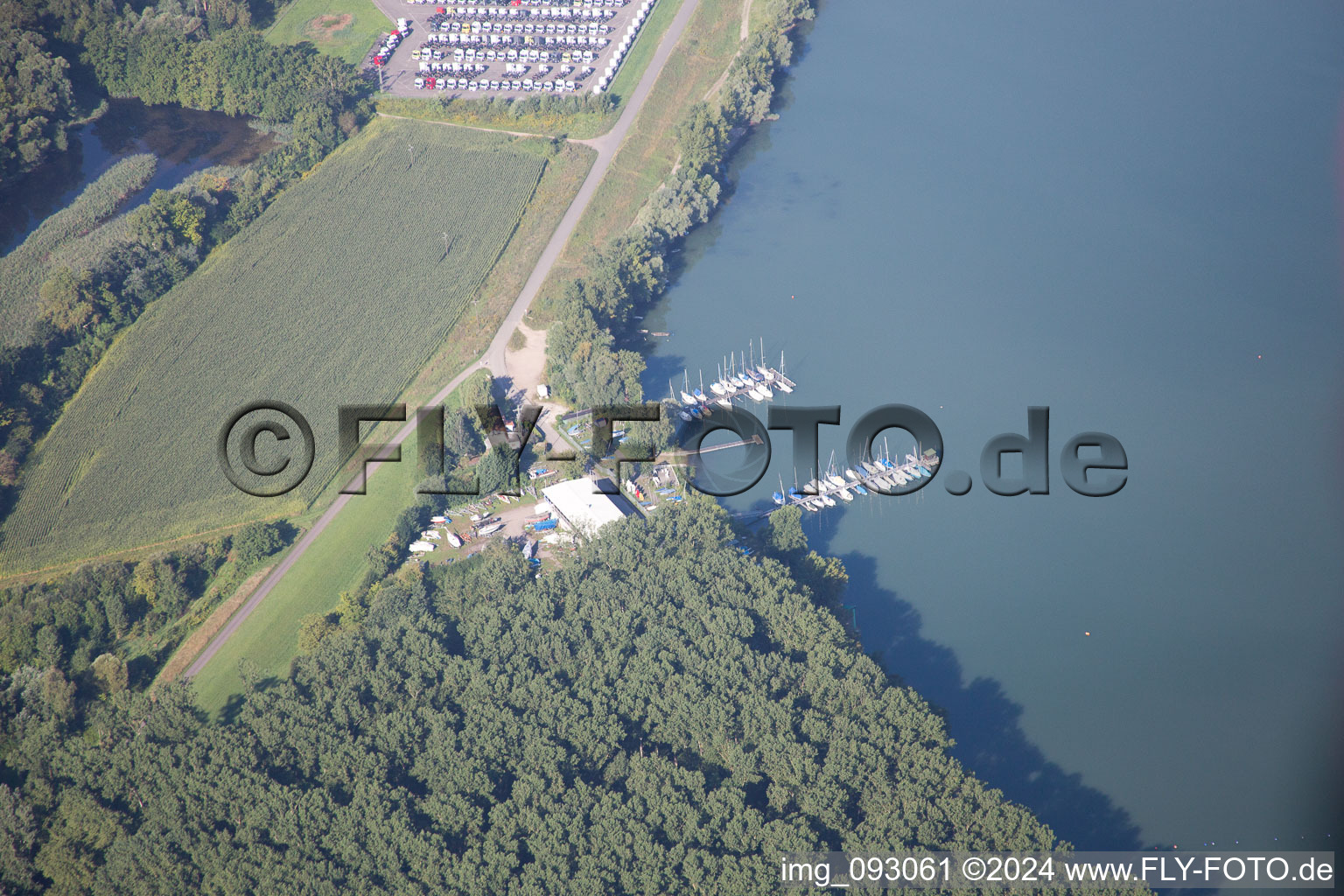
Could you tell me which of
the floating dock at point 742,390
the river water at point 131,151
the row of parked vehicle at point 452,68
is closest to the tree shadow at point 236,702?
the floating dock at point 742,390

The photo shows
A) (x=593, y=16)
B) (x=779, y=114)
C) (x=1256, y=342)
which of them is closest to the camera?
(x=1256, y=342)

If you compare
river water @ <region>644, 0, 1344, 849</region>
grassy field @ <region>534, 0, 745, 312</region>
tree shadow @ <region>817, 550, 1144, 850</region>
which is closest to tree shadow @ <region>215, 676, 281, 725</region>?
river water @ <region>644, 0, 1344, 849</region>

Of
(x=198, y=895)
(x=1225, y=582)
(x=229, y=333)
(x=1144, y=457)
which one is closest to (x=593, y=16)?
(x=229, y=333)

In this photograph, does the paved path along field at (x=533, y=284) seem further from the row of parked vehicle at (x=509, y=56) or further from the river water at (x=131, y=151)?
the river water at (x=131, y=151)

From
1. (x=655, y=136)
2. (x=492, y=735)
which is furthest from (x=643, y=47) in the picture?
(x=492, y=735)

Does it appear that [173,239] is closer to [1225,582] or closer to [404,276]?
[404,276]
